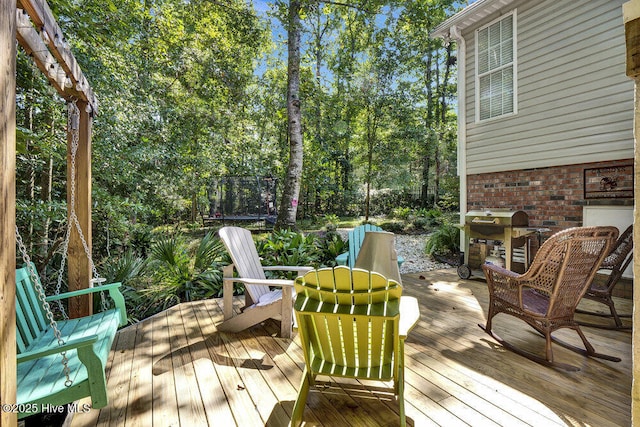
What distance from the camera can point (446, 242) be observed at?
6.93 meters

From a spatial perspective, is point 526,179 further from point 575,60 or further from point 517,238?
point 575,60

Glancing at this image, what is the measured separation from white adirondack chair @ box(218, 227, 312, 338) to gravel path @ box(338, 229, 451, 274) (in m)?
3.32

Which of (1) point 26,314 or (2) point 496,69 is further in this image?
(2) point 496,69

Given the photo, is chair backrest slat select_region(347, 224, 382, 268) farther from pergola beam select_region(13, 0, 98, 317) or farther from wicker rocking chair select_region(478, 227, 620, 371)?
pergola beam select_region(13, 0, 98, 317)

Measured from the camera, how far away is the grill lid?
437cm

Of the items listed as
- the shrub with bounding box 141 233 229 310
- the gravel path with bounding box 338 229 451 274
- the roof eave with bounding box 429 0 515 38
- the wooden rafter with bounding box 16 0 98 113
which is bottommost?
the gravel path with bounding box 338 229 451 274

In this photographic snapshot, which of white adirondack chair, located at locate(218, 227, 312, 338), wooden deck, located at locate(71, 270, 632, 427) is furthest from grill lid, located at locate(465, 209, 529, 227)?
white adirondack chair, located at locate(218, 227, 312, 338)

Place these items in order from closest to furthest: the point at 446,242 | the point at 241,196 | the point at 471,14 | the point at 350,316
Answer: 1. the point at 350,316
2. the point at 471,14
3. the point at 446,242
4. the point at 241,196

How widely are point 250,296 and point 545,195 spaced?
462 cm

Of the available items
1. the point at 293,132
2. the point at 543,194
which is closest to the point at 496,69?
the point at 543,194

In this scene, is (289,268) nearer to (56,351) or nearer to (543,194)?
(56,351)

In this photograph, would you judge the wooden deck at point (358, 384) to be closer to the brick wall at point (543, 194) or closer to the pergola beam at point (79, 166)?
the pergola beam at point (79, 166)

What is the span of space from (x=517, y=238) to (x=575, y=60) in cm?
265

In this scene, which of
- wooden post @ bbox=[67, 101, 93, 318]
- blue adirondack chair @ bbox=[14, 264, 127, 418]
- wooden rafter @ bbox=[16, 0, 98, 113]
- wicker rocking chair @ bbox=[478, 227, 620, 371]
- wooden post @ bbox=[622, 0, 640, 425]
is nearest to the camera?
wooden post @ bbox=[622, 0, 640, 425]
